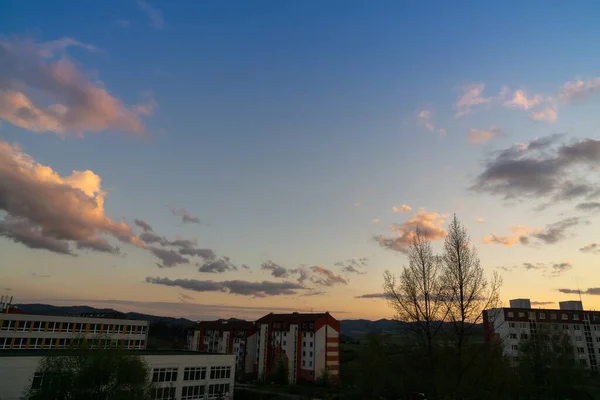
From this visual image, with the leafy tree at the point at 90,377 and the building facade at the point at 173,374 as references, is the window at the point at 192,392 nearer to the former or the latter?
the building facade at the point at 173,374

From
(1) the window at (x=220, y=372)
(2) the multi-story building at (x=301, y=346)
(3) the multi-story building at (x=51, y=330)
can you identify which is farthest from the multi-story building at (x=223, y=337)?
(1) the window at (x=220, y=372)

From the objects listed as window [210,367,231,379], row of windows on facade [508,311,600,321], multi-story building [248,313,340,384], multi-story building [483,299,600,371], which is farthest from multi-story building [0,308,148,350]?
row of windows on facade [508,311,600,321]

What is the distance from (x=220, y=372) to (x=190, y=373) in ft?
15.1

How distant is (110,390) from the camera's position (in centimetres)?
2180

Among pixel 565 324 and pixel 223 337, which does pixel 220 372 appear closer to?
pixel 223 337

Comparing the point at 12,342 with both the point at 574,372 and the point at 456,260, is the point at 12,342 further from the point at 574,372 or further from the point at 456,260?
the point at 574,372

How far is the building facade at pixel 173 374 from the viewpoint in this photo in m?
30.4

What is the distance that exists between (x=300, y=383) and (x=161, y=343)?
7347 cm

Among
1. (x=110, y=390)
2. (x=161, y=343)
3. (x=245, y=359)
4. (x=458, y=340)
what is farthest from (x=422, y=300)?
(x=161, y=343)

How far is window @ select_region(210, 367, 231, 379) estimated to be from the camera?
45.1 metres

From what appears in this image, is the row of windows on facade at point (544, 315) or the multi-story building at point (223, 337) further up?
the row of windows on facade at point (544, 315)

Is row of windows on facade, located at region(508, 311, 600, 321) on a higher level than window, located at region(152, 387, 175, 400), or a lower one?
higher

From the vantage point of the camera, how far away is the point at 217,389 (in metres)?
45.2

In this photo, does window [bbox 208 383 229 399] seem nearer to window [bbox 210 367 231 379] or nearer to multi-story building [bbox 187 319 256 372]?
window [bbox 210 367 231 379]
